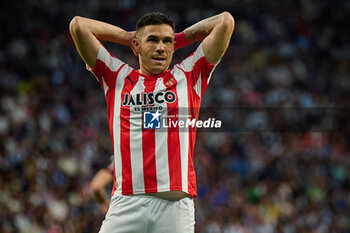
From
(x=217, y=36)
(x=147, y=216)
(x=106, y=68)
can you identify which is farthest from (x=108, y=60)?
(x=147, y=216)

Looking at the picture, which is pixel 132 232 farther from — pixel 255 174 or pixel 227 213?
pixel 255 174

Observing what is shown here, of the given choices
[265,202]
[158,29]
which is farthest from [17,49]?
[158,29]

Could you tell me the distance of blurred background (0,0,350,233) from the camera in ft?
29.3

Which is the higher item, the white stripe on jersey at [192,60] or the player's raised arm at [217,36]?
the player's raised arm at [217,36]

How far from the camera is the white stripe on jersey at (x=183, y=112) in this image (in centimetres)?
312

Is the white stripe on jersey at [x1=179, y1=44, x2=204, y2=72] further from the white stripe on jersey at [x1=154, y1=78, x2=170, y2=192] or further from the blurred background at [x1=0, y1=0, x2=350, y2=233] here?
the blurred background at [x1=0, y1=0, x2=350, y2=233]

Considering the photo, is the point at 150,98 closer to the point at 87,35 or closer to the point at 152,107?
the point at 152,107

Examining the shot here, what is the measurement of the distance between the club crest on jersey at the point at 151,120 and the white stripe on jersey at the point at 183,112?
0.49ft

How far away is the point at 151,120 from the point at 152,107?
0.09 meters

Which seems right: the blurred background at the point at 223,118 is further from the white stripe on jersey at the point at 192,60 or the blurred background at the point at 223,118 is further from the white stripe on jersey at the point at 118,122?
the white stripe on jersey at the point at 192,60

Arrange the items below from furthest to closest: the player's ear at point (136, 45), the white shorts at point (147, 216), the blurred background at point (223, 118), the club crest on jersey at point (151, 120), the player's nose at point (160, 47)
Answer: the blurred background at point (223, 118) → the player's ear at point (136, 45) → the player's nose at point (160, 47) → the club crest on jersey at point (151, 120) → the white shorts at point (147, 216)

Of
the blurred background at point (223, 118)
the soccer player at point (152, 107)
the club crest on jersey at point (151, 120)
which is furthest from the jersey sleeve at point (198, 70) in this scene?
the blurred background at point (223, 118)

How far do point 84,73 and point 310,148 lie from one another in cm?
514

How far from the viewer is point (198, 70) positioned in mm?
3316
